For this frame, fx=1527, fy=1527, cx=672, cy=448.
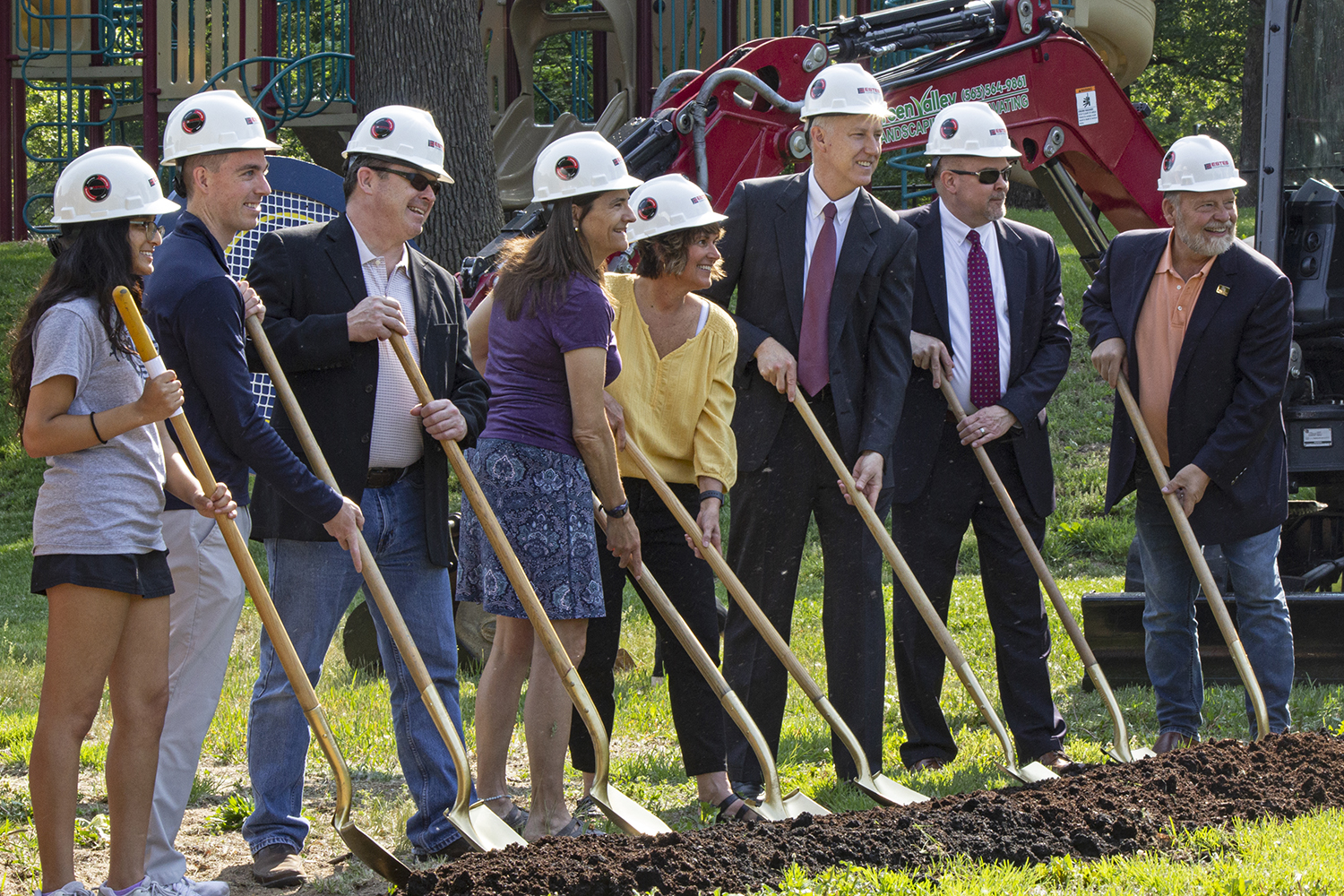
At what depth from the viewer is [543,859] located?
12.4ft

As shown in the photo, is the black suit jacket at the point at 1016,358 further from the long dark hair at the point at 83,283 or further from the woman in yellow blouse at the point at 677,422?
the long dark hair at the point at 83,283

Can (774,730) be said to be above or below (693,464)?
below

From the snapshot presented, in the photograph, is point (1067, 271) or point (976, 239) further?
point (1067, 271)

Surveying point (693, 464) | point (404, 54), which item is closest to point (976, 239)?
point (693, 464)

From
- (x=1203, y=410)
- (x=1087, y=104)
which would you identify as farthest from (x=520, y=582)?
(x=1087, y=104)

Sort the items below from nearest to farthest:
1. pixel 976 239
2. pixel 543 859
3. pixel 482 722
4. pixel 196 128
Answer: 1. pixel 543 859
2. pixel 196 128
3. pixel 482 722
4. pixel 976 239

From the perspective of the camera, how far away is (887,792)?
193 inches

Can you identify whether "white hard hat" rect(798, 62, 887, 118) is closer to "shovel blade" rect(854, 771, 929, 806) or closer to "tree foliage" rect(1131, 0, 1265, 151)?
"shovel blade" rect(854, 771, 929, 806)

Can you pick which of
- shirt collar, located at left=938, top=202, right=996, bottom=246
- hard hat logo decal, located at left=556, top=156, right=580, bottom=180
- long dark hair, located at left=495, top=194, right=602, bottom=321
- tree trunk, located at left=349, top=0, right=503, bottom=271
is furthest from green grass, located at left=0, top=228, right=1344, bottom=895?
tree trunk, located at left=349, top=0, right=503, bottom=271

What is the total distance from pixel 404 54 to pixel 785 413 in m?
5.68

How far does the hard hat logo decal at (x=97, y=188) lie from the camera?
376 cm

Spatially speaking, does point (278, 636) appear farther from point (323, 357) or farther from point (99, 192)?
point (99, 192)

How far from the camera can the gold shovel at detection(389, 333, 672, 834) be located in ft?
14.1

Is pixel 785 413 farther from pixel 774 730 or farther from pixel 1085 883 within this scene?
pixel 1085 883
